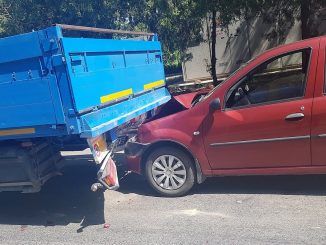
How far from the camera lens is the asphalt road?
4164mm

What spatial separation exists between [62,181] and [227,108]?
331 cm

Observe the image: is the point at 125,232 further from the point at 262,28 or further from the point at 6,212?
the point at 262,28

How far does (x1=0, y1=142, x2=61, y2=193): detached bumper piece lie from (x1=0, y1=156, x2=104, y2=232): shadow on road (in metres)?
0.49

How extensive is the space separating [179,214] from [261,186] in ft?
4.14

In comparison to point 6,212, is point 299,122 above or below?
above

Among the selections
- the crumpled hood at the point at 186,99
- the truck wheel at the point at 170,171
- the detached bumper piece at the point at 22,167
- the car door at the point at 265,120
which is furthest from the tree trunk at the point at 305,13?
the detached bumper piece at the point at 22,167

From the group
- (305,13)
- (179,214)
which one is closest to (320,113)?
(179,214)

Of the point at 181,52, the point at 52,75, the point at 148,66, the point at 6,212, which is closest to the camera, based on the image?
the point at 52,75

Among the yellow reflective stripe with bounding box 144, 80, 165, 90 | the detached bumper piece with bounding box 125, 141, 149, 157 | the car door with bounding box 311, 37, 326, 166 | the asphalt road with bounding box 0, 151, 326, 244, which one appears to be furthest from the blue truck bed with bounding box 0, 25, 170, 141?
the car door with bounding box 311, 37, 326, 166

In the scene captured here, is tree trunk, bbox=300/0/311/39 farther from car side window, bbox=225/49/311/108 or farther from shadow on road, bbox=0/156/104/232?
shadow on road, bbox=0/156/104/232

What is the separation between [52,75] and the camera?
4.21 meters

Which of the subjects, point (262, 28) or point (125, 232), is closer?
point (125, 232)

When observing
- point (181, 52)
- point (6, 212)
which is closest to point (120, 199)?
point (6, 212)

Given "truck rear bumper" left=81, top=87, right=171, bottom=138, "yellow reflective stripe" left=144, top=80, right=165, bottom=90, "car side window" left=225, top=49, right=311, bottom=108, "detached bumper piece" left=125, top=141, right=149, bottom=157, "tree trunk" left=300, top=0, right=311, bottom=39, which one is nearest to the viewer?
"truck rear bumper" left=81, top=87, right=171, bottom=138
